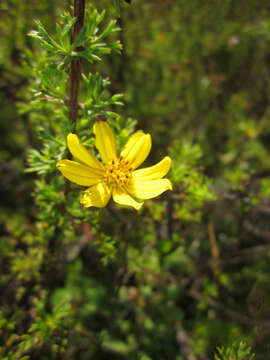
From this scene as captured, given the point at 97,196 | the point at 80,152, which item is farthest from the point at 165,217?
the point at 80,152

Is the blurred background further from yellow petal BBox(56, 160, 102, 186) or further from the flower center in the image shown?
yellow petal BBox(56, 160, 102, 186)

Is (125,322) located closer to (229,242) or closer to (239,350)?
(229,242)

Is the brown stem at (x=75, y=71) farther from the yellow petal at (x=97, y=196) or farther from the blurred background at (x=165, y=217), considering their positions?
the blurred background at (x=165, y=217)

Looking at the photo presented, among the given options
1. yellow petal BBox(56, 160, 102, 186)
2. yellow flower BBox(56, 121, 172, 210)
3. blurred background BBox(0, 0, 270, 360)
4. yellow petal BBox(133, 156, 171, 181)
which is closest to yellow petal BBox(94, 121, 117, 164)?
yellow flower BBox(56, 121, 172, 210)

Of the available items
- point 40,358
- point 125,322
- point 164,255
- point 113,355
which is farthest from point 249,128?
point 40,358

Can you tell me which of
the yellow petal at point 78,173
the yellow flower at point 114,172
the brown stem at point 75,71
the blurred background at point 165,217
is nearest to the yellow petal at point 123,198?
the yellow flower at point 114,172

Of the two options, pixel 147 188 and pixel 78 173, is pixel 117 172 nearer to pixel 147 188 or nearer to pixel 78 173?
pixel 147 188
